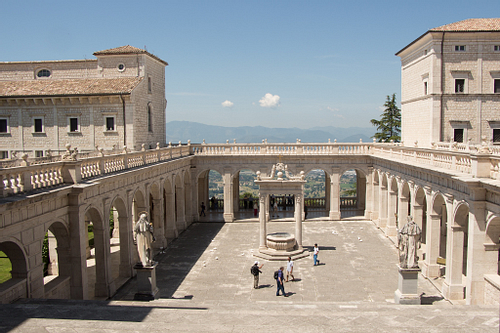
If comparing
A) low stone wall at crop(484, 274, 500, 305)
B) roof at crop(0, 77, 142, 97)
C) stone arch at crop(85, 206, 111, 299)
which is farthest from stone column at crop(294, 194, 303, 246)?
roof at crop(0, 77, 142, 97)

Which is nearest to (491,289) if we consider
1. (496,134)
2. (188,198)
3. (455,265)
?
(455,265)

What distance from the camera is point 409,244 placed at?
17156mm

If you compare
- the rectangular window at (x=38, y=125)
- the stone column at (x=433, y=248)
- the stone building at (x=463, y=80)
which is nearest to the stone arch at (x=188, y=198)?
the rectangular window at (x=38, y=125)

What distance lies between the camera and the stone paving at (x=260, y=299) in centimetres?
1159

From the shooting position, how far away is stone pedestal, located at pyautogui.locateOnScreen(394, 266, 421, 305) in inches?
669

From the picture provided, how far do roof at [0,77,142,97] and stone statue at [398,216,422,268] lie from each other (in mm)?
24891

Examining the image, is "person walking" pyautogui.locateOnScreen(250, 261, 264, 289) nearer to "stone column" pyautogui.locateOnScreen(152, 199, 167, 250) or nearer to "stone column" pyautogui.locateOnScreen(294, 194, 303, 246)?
"stone column" pyautogui.locateOnScreen(294, 194, 303, 246)

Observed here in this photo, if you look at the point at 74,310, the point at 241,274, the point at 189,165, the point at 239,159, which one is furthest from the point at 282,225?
the point at 74,310

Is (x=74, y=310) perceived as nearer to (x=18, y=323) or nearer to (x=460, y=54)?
(x=18, y=323)

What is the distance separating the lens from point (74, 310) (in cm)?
1290

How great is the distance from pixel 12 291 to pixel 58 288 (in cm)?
293

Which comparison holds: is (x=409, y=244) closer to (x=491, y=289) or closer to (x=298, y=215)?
(x=491, y=289)

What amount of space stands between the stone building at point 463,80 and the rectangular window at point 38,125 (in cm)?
3236

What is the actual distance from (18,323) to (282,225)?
28.0m
